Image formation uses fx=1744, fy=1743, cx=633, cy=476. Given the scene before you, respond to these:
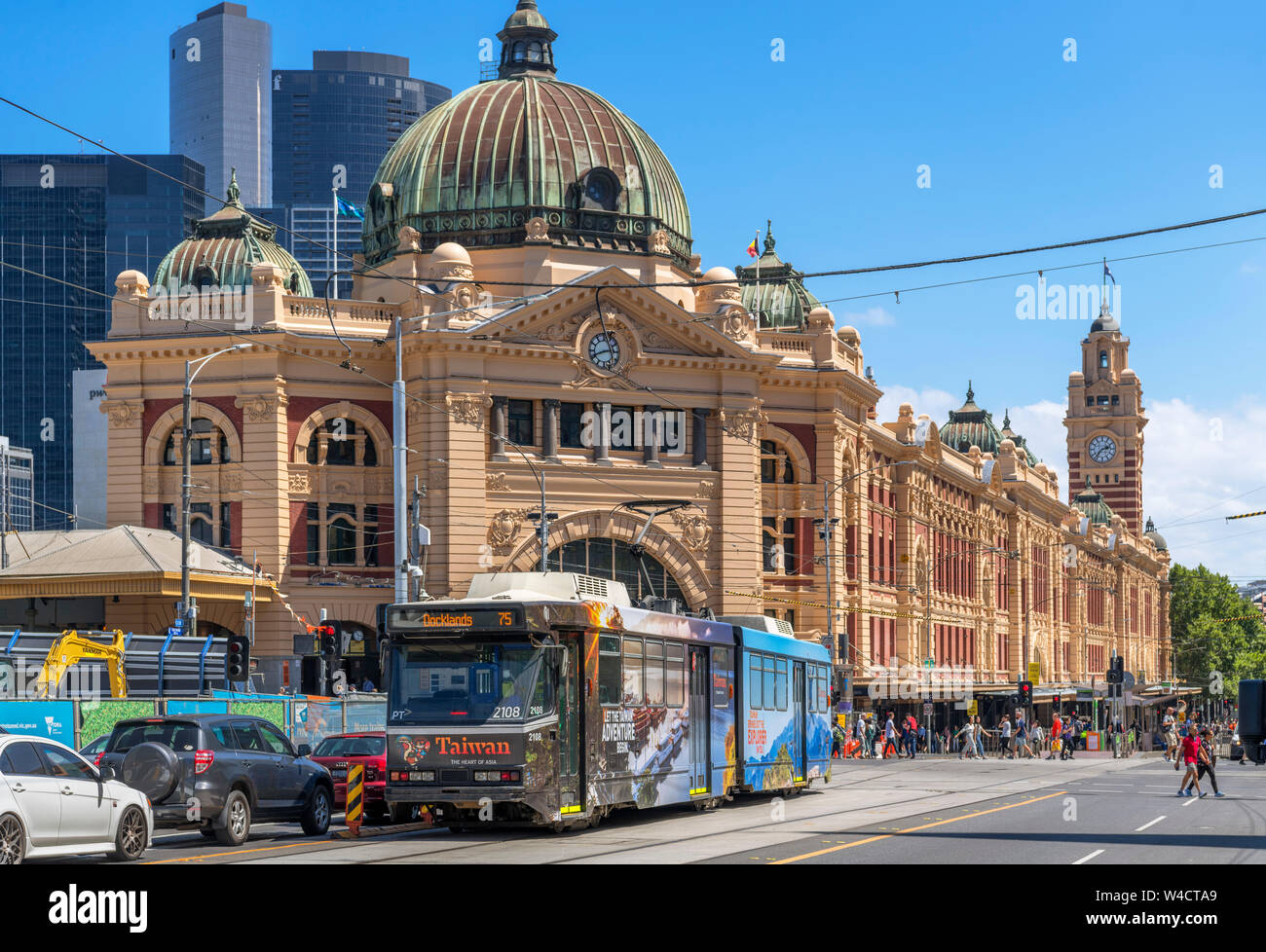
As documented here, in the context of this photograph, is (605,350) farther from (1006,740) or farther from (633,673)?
(633,673)

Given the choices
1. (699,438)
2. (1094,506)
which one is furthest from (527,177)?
(1094,506)

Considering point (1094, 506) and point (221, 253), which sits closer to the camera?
Answer: point (221, 253)

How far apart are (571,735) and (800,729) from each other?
11.7 metres

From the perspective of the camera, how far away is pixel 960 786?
3878cm

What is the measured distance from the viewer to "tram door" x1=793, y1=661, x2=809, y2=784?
3438 centimetres

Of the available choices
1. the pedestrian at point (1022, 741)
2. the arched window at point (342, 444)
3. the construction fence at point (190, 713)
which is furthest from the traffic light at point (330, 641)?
the pedestrian at point (1022, 741)

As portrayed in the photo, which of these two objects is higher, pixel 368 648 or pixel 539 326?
pixel 539 326

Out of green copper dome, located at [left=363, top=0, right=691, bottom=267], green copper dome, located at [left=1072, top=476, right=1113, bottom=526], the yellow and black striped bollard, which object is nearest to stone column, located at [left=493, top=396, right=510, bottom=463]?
green copper dome, located at [left=363, top=0, right=691, bottom=267]

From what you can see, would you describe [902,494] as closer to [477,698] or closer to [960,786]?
[960,786]

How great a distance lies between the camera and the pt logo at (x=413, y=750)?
2294 cm

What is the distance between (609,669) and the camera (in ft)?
81.6
